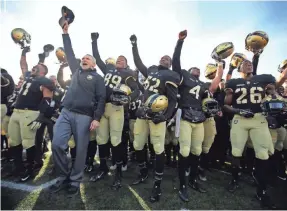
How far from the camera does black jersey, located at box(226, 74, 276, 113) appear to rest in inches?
183

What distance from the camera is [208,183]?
5.00 m

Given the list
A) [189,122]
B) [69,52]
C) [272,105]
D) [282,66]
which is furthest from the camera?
[282,66]

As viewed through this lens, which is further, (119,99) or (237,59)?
(237,59)

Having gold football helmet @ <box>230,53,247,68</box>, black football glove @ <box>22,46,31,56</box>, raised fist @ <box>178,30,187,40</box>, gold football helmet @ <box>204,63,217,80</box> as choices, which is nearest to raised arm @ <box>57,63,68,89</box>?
black football glove @ <box>22,46,31,56</box>

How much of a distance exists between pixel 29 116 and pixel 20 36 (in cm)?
284

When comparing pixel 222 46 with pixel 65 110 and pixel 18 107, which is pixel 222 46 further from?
pixel 18 107

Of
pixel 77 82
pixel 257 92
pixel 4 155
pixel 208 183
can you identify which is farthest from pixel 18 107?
pixel 257 92

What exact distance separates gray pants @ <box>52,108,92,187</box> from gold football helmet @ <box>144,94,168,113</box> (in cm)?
122

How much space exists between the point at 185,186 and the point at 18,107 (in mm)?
3909

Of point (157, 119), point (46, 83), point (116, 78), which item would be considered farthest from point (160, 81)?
point (46, 83)

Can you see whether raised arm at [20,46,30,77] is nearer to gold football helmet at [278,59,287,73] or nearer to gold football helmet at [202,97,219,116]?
gold football helmet at [202,97,219,116]

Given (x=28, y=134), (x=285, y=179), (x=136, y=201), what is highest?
(x=28, y=134)

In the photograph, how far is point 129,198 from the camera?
157 inches

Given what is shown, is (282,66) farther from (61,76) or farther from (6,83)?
(6,83)
